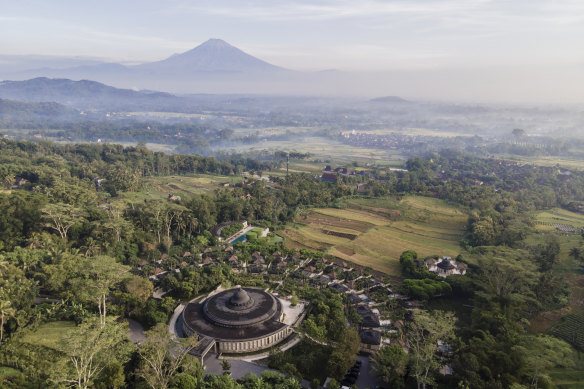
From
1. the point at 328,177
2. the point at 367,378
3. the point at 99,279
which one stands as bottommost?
the point at 367,378

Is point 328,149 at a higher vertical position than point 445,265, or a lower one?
higher

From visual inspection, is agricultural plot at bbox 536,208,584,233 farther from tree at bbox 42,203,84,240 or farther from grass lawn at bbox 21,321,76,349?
tree at bbox 42,203,84,240

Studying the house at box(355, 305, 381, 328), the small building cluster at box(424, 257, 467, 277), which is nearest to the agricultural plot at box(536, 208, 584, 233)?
the small building cluster at box(424, 257, 467, 277)

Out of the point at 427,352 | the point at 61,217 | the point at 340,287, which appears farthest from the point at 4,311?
the point at 427,352

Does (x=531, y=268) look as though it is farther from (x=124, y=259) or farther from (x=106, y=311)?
(x=124, y=259)

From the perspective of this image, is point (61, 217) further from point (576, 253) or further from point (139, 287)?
point (576, 253)

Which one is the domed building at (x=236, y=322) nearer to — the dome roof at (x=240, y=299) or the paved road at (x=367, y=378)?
the dome roof at (x=240, y=299)

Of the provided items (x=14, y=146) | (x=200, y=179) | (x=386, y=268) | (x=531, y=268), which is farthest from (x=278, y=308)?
(x=14, y=146)
